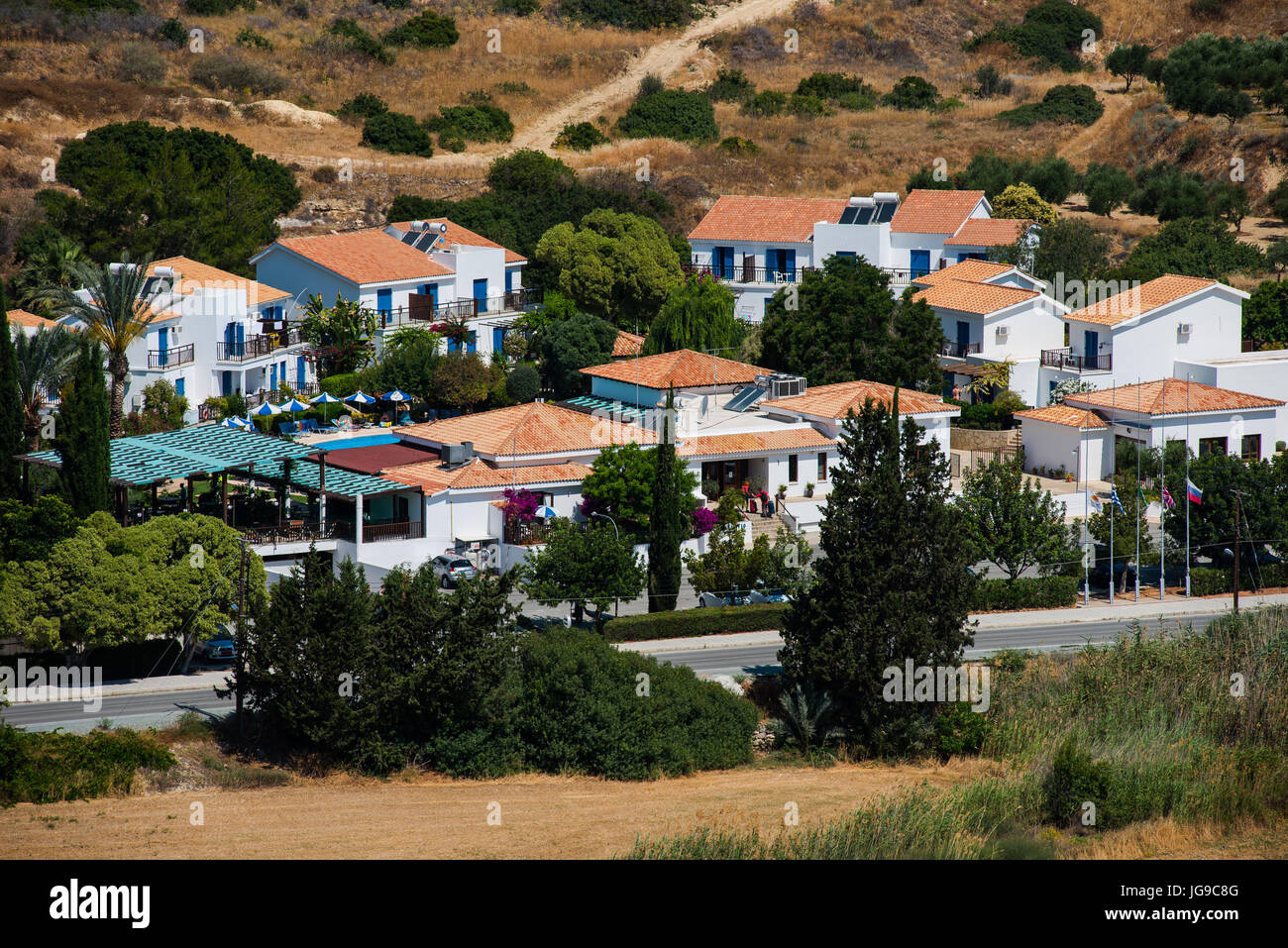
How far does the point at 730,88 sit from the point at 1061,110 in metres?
23.6

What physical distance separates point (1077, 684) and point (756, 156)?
6734cm

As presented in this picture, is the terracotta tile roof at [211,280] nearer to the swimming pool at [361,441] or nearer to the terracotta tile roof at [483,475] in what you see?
the swimming pool at [361,441]

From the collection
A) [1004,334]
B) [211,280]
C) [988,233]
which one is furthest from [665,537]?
[988,233]

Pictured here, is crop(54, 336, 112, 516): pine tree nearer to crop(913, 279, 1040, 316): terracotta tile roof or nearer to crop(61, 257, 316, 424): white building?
crop(61, 257, 316, 424): white building

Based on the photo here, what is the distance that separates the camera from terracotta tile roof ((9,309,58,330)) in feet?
204

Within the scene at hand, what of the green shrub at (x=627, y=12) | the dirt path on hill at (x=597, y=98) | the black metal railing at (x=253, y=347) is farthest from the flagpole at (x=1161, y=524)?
the green shrub at (x=627, y=12)

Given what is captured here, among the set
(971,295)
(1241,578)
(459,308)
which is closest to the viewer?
(1241,578)

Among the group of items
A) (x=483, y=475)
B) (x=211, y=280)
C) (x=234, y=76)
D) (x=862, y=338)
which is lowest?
(x=483, y=475)

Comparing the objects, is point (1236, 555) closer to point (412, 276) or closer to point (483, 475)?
point (483, 475)

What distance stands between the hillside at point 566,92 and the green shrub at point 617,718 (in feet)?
166

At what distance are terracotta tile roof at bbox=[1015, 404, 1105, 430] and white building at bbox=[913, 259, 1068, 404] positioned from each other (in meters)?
4.43

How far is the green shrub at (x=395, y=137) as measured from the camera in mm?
102125

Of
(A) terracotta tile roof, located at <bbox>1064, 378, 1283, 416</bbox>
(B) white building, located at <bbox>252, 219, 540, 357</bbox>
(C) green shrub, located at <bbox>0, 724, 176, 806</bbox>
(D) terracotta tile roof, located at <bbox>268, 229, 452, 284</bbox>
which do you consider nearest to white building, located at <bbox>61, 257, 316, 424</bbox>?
(B) white building, located at <bbox>252, 219, 540, 357</bbox>

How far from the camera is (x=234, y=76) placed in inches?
4215
